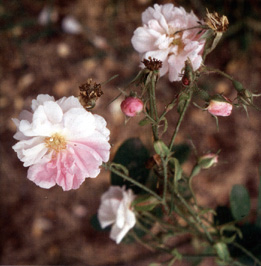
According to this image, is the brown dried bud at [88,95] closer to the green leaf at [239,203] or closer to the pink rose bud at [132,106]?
the pink rose bud at [132,106]

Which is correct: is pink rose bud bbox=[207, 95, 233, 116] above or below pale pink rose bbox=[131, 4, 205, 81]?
below

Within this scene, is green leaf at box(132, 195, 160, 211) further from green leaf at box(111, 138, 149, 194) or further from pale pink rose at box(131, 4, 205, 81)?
pale pink rose at box(131, 4, 205, 81)

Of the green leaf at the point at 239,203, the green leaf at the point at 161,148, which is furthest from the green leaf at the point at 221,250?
the green leaf at the point at 161,148

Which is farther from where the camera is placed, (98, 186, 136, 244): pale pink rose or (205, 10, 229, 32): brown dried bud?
(98, 186, 136, 244): pale pink rose

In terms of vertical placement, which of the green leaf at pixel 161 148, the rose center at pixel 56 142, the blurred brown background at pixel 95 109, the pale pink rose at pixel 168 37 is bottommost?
the blurred brown background at pixel 95 109

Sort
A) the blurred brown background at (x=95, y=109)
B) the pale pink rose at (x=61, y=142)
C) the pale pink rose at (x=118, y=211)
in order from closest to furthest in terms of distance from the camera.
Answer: the pale pink rose at (x=61, y=142) → the pale pink rose at (x=118, y=211) → the blurred brown background at (x=95, y=109)

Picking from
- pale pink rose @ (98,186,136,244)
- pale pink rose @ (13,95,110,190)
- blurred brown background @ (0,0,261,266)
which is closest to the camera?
pale pink rose @ (13,95,110,190)

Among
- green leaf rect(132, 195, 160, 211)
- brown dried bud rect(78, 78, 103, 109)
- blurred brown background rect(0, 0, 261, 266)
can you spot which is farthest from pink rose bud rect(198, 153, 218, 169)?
blurred brown background rect(0, 0, 261, 266)
